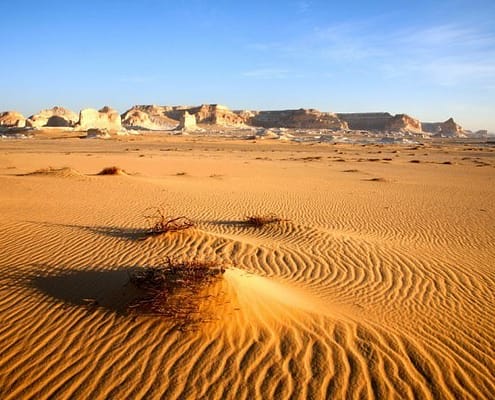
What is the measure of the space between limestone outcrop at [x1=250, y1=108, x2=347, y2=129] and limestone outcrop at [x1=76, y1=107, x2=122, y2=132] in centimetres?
6666

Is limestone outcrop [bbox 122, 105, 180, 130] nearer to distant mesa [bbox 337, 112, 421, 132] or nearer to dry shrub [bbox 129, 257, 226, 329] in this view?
distant mesa [bbox 337, 112, 421, 132]

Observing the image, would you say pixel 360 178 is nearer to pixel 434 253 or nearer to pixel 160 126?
pixel 434 253

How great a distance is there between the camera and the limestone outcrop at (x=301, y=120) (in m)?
124

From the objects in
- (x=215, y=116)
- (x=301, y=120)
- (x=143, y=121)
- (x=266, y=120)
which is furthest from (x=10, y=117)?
(x=301, y=120)

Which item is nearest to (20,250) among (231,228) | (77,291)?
(77,291)

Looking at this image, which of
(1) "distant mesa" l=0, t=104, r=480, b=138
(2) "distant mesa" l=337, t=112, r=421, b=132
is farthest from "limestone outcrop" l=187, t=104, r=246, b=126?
(2) "distant mesa" l=337, t=112, r=421, b=132

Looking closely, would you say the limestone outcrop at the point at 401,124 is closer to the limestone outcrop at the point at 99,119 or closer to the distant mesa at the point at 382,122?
the distant mesa at the point at 382,122

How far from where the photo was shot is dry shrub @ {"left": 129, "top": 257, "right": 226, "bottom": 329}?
12.6ft

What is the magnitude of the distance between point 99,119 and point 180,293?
7927 cm

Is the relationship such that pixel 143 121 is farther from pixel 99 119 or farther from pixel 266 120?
pixel 266 120

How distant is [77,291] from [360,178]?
17692mm

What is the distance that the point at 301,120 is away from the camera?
129m

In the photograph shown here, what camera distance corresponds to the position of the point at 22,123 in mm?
78500

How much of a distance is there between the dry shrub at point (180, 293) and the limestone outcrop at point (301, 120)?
4843 inches
